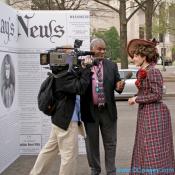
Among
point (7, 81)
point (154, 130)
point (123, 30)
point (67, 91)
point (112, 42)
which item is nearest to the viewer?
point (154, 130)

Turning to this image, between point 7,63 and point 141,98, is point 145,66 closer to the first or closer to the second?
point 141,98

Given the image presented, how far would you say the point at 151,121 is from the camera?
198 inches

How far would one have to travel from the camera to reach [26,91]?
758cm

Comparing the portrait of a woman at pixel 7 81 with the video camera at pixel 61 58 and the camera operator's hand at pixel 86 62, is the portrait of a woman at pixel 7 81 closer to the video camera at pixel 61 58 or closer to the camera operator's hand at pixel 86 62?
the video camera at pixel 61 58

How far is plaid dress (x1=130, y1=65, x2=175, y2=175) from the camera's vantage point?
5.02 metres

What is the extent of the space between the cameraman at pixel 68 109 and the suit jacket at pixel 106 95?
312 mm

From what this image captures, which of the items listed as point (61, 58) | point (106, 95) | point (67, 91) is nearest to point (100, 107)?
point (106, 95)

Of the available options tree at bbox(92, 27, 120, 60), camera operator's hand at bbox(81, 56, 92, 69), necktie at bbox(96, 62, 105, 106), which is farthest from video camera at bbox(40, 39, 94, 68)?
tree at bbox(92, 27, 120, 60)

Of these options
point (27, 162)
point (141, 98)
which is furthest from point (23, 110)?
point (141, 98)

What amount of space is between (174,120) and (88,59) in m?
7.56

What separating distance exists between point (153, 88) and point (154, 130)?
1.37 feet

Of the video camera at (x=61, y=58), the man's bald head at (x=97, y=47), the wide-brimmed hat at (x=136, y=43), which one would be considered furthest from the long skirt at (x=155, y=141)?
the man's bald head at (x=97, y=47)

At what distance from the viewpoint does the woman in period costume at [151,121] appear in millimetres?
5020

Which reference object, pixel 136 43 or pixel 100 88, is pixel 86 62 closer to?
pixel 136 43
